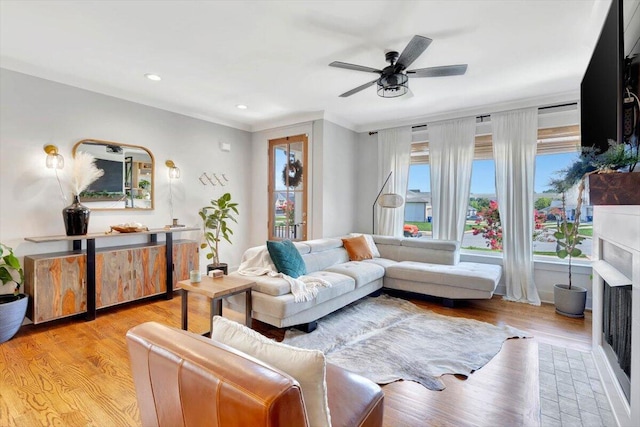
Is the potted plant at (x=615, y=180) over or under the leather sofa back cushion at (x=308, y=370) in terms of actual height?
over

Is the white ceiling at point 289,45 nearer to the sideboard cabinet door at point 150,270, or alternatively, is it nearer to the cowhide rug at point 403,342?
the sideboard cabinet door at point 150,270

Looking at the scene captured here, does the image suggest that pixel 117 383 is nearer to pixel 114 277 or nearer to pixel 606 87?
pixel 114 277

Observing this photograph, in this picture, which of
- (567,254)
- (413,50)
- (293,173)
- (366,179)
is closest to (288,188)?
(293,173)

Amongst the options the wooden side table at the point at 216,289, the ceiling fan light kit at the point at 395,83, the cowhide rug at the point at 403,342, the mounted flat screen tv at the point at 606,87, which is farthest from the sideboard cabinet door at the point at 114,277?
the mounted flat screen tv at the point at 606,87

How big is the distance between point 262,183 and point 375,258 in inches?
94.7

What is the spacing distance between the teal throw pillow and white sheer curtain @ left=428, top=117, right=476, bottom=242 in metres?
2.46

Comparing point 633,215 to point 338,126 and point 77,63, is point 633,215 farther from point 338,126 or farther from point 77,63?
point 77,63

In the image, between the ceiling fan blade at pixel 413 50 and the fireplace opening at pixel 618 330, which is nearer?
the fireplace opening at pixel 618 330

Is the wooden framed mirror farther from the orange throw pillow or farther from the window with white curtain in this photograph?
the window with white curtain

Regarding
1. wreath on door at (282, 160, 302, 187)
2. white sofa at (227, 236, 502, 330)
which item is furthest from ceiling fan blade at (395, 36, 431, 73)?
wreath on door at (282, 160, 302, 187)

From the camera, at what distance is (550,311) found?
3727 mm

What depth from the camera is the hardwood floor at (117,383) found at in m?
1.86

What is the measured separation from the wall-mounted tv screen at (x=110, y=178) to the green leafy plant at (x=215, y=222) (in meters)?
1.19

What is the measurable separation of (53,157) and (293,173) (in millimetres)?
3099
